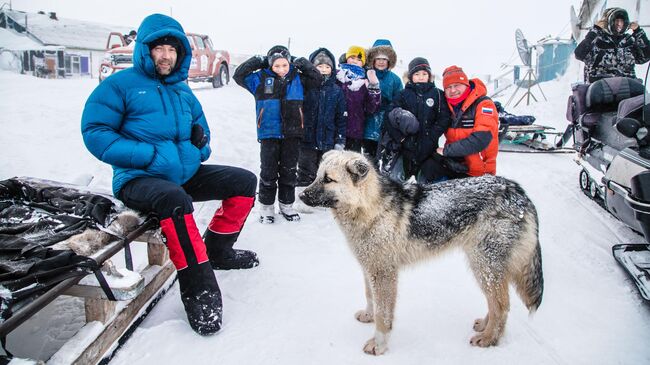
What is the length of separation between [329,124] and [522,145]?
5625 mm

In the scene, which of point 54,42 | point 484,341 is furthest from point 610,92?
point 54,42

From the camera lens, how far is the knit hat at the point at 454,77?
3914 millimetres

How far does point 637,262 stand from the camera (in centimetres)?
352

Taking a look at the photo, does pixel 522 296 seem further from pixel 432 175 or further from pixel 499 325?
pixel 432 175

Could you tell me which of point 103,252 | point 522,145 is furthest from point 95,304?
point 522,145

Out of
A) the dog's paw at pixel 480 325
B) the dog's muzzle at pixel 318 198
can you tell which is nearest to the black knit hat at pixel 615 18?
the dog's paw at pixel 480 325

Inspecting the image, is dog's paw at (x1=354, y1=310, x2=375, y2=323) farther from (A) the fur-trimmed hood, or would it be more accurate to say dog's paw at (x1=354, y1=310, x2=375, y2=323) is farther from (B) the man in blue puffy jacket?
(A) the fur-trimmed hood

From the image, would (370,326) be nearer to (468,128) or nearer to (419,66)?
(468,128)

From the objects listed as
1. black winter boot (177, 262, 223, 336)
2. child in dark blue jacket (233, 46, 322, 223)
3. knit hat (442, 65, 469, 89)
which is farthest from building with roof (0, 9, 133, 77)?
knit hat (442, 65, 469, 89)

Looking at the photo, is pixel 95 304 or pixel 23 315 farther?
pixel 95 304

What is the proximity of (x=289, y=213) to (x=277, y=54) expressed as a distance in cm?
201

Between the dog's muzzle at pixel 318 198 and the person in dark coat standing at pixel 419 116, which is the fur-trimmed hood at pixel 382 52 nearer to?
the person in dark coat standing at pixel 419 116

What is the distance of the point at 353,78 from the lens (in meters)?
5.14

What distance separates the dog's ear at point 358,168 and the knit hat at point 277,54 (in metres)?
2.48
